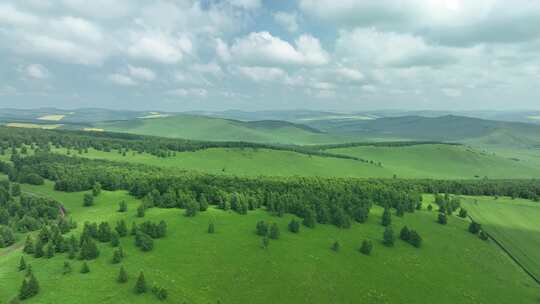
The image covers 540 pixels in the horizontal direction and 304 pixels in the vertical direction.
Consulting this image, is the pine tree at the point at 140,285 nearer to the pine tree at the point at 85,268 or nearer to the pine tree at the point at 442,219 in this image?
the pine tree at the point at 85,268

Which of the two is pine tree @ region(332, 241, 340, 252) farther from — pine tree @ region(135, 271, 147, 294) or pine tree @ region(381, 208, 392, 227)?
pine tree @ region(135, 271, 147, 294)

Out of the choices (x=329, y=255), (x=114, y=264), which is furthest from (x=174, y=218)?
(x=329, y=255)

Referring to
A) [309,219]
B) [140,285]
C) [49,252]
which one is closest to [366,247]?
[309,219]

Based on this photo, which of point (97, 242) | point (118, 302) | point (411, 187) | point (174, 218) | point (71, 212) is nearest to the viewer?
point (118, 302)

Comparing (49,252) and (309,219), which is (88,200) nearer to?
(49,252)

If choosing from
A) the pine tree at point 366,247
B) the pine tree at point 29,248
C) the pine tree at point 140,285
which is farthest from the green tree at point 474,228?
the pine tree at point 29,248

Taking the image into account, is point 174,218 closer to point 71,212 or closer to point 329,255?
point 71,212
